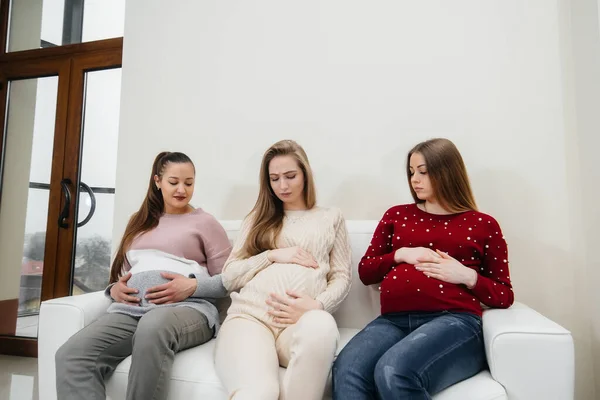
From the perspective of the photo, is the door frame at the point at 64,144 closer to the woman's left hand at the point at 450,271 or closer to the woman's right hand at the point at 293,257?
the woman's right hand at the point at 293,257

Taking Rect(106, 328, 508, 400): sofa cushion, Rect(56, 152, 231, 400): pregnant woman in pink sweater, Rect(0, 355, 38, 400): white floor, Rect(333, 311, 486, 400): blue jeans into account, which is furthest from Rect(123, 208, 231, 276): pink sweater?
Rect(0, 355, 38, 400): white floor

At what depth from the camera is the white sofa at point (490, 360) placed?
1.02m

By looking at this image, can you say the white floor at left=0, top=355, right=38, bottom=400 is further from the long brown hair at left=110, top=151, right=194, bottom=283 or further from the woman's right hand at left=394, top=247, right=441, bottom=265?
the woman's right hand at left=394, top=247, right=441, bottom=265

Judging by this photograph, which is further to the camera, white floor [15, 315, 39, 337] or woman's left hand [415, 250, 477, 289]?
white floor [15, 315, 39, 337]

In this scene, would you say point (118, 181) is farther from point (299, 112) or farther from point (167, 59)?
point (299, 112)

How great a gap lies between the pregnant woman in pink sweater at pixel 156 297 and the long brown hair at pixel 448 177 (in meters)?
0.84

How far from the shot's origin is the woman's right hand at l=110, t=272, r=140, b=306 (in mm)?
1462

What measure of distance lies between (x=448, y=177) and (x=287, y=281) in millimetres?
651

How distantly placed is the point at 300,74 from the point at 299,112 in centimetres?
19

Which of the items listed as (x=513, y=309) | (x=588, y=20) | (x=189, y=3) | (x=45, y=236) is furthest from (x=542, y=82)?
(x=45, y=236)

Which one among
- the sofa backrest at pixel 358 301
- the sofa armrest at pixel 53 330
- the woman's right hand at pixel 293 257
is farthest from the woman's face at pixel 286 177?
the sofa armrest at pixel 53 330

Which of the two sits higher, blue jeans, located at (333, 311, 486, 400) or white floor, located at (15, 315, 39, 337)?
blue jeans, located at (333, 311, 486, 400)

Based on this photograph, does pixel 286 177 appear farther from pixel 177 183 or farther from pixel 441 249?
pixel 441 249

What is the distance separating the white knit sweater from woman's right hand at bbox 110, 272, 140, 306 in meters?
0.31
